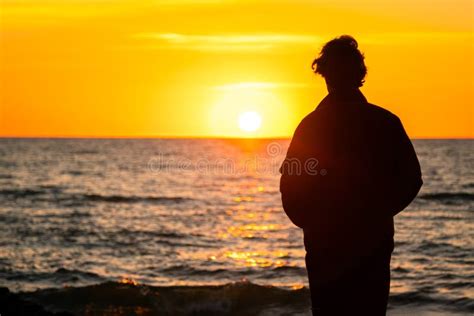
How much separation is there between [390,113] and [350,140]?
25 centimetres

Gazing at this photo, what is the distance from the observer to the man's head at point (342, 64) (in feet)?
13.4

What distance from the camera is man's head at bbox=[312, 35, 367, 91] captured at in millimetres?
4074

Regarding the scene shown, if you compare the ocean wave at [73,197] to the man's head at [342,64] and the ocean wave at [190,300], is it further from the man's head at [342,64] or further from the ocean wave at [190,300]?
the man's head at [342,64]

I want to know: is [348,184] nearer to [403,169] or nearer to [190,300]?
[403,169]

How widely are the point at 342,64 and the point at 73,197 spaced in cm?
3386

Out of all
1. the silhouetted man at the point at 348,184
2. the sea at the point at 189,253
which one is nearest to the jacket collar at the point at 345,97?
the silhouetted man at the point at 348,184

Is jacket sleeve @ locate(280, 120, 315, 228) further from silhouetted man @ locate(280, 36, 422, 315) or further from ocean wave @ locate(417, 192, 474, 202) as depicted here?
ocean wave @ locate(417, 192, 474, 202)

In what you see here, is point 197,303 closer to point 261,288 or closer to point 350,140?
point 261,288

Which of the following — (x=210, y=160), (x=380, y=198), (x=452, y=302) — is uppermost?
Result: (x=210, y=160)

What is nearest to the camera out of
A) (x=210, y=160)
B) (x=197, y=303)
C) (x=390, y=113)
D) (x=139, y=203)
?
(x=390, y=113)

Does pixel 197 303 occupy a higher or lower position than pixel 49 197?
lower

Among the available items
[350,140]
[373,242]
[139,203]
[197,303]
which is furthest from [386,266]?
[139,203]

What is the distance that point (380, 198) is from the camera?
402 centimetres

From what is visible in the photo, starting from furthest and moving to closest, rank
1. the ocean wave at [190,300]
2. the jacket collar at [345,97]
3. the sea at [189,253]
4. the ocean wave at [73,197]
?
1. the ocean wave at [73,197]
2. the sea at [189,253]
3. the ocean wave at [190,300]
4. the jacket collar at [345,97]
